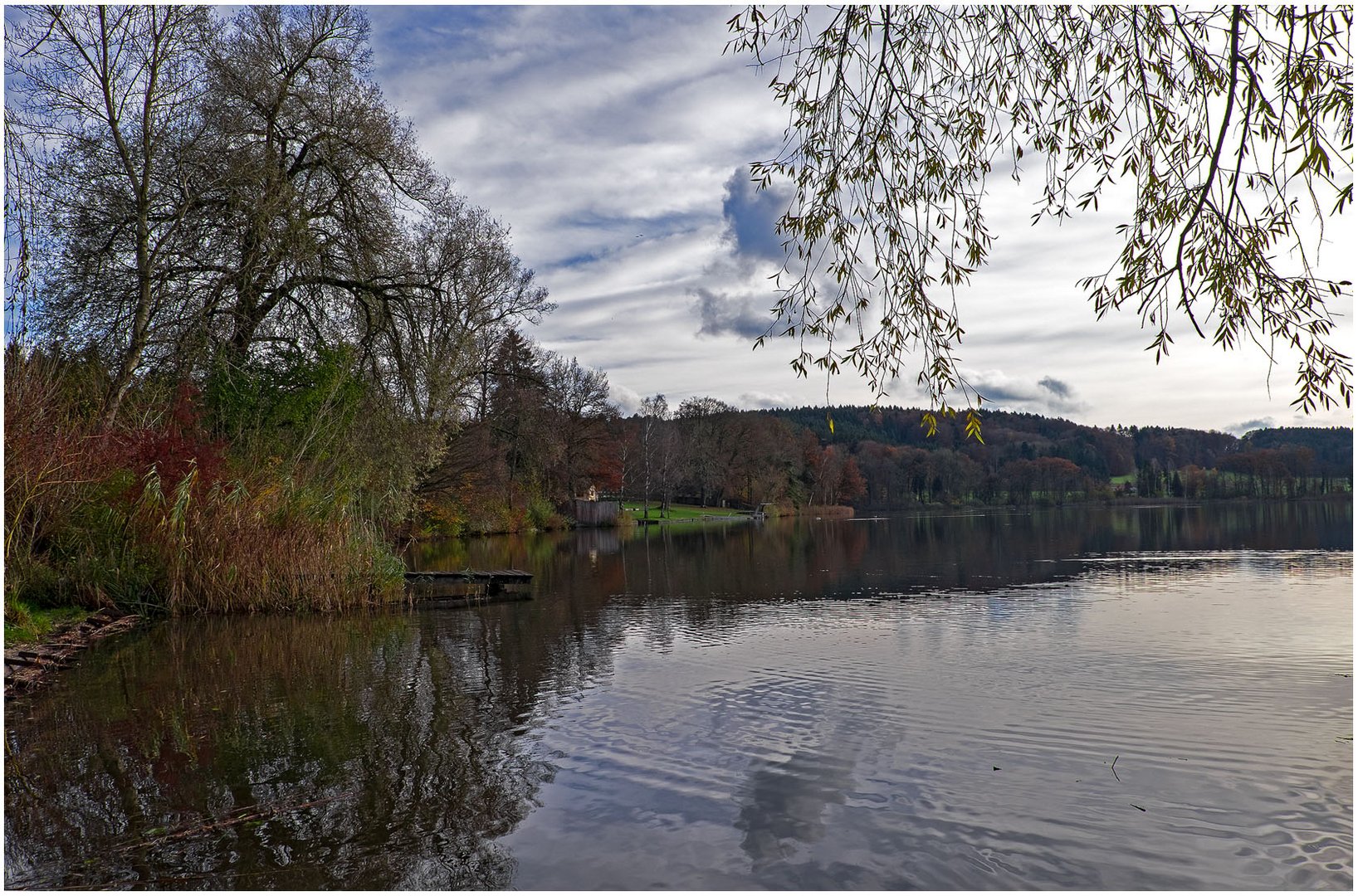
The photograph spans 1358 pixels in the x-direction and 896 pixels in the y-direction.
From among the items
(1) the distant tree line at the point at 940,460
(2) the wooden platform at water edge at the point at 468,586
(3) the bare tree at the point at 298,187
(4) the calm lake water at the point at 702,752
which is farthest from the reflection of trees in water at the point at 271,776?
(1) the distant tree line at the point at 940,460

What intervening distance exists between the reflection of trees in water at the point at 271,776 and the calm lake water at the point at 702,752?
3 centimetres

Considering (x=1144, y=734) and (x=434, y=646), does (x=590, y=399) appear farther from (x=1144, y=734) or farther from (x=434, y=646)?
(x=1144, y=734)

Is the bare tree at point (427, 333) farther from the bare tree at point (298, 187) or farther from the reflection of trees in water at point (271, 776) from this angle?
the reflection of trees in water at point (271, 776)

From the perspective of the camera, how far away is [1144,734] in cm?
761

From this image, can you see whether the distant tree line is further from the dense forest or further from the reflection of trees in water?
the reflection of trees in water

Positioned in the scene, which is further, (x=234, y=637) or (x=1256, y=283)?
(x=234, y=637)

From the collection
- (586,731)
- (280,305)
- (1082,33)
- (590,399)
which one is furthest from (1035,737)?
(590,399)

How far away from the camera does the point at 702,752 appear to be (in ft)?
24.1

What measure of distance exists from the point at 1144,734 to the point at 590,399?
4945cm

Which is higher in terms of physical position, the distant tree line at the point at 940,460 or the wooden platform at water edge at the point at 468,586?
the distant tree line at the point at 940,460

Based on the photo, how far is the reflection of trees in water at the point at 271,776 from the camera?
16.6 feet

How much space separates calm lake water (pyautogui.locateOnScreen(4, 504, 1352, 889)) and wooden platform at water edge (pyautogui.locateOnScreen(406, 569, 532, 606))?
2694 millimetres

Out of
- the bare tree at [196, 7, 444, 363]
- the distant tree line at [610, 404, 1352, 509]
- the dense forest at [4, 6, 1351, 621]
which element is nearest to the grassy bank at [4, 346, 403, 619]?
the dense forest at [4, 6, 1351, 621]

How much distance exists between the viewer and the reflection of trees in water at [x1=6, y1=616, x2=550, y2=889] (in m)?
5.07
